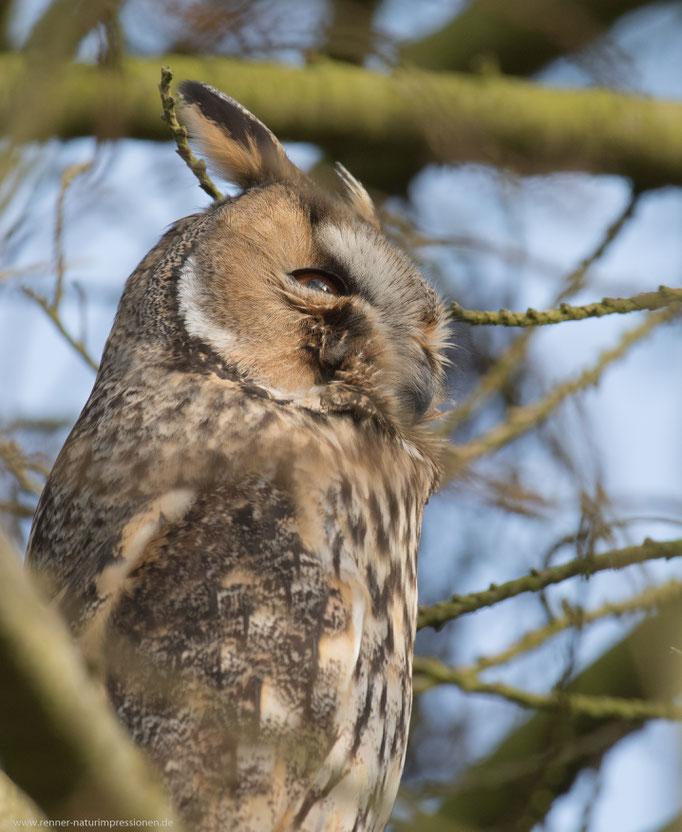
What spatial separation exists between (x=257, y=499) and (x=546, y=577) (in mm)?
572

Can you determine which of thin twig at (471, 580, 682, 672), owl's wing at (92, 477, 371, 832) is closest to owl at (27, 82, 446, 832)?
owl's wing at (92, 477, 371, 832)

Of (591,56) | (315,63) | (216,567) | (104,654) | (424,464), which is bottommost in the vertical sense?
(104,654)

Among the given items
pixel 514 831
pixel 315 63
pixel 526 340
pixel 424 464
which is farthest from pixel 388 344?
pixel 315 63

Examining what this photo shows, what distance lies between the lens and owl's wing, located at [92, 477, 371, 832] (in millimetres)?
1739

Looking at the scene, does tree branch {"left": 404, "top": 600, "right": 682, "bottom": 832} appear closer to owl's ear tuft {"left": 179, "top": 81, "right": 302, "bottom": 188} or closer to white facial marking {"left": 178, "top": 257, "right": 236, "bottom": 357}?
white facial marking {"left": 178, "top": 257, "right": 236, "bottom": 357}

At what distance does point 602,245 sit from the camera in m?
2.63

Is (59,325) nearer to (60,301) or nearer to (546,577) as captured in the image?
(60,301)

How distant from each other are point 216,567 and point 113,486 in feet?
1.12

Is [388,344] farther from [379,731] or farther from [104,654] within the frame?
[104,654]

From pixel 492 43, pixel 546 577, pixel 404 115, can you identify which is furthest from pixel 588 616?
pixel 492 43

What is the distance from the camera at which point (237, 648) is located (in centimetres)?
180

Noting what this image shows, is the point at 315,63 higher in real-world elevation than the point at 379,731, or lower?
higher

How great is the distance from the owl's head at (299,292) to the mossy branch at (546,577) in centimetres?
46

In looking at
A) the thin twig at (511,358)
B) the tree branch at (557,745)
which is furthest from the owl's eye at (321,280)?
the tree branch at (557,745)
